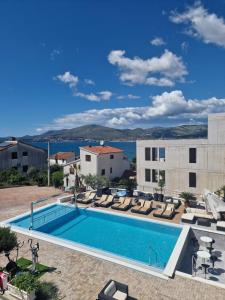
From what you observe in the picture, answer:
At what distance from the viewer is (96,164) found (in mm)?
32688

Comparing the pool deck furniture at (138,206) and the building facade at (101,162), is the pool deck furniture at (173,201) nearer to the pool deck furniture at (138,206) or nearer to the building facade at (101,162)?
the pool deck furniture at (138,206)

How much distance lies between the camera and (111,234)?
664 inches

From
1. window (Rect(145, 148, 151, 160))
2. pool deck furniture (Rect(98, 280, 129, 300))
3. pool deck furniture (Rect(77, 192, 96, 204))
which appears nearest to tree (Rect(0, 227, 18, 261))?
pool deck furniture (Rect(98, 280, 129, 300))

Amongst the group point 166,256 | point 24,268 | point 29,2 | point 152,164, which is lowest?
point 166,256

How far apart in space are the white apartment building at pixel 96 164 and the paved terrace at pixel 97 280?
20230mm

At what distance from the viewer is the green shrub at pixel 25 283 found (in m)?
8.36

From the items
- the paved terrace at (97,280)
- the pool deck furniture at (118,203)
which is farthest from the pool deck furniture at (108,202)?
the paved terrace at (97,280)

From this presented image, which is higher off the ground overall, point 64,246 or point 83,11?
point 83,11

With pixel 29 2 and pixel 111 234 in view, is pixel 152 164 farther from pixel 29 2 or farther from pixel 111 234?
pixel 29 2

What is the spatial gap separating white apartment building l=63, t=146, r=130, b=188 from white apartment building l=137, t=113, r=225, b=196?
7.61 m

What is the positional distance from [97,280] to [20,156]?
122ft

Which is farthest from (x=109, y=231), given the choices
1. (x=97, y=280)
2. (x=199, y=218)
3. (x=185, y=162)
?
(x=185, y=162)

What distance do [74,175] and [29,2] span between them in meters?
23.0

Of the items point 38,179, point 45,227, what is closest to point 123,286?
point 45,227
